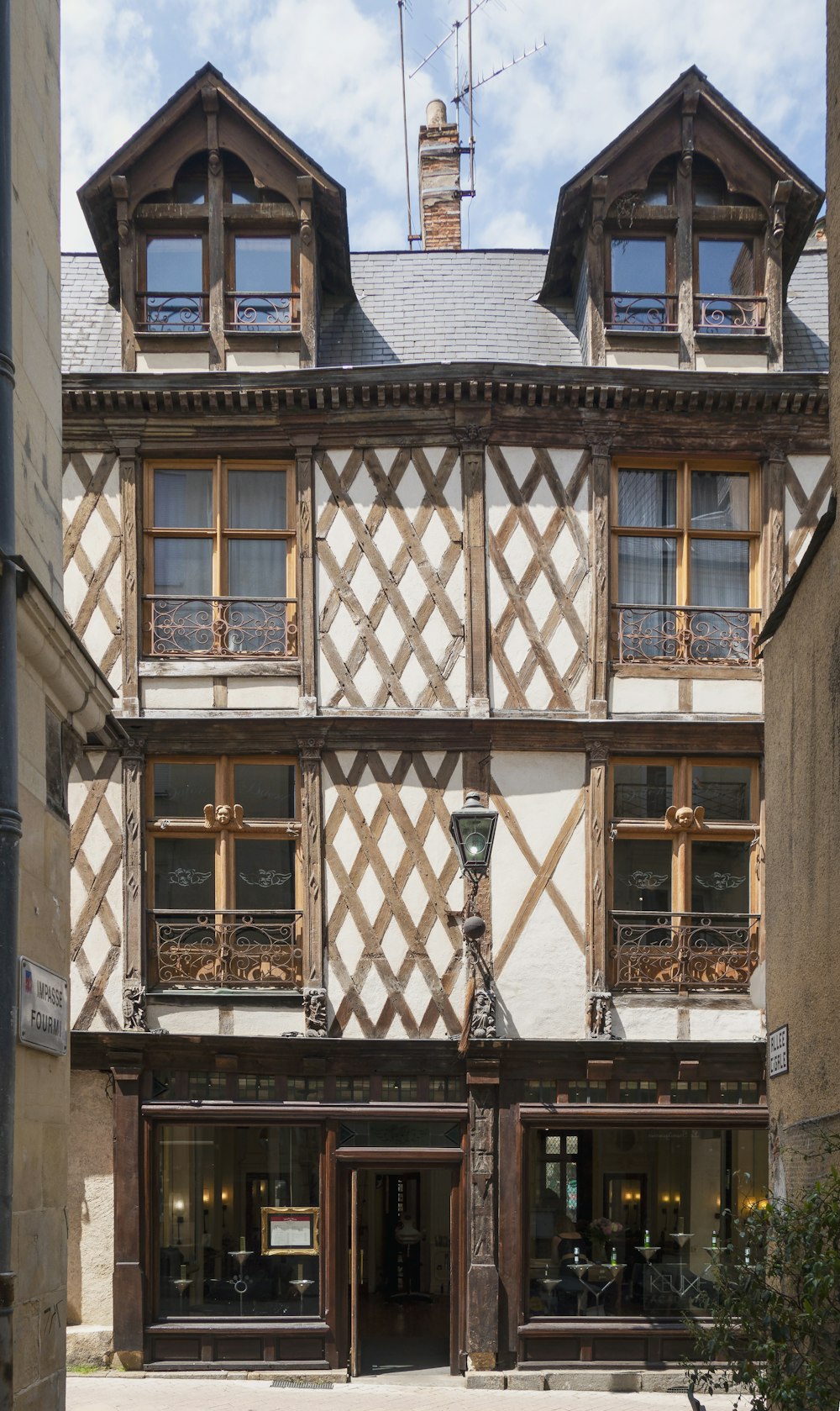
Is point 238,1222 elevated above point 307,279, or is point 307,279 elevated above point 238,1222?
point 307,279

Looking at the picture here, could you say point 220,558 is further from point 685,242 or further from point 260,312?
point 685,242

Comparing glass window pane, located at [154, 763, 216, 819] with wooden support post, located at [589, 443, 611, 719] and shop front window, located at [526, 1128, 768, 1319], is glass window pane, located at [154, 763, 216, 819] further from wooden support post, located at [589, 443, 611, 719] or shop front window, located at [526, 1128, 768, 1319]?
shop front window, located at [526, 1128, 768, 1319]

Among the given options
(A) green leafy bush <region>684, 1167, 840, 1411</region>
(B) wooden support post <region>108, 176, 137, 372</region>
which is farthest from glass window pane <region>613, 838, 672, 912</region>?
(A) green leafy bush <region>684, 1167, 840, 1411</region>

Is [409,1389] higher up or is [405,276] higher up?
[405,276]

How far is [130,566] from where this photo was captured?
43.4 feet

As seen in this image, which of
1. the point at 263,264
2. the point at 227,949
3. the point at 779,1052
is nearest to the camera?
the point at 779,1052

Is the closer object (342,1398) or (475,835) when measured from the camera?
(475,835)

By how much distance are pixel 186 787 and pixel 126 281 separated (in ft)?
15.4

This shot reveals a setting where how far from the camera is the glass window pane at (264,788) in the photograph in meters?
13.3

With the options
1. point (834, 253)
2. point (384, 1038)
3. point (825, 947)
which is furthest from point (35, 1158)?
point (384, 1038)

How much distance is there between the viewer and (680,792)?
13.2 m

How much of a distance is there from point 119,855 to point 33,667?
7.12 metres

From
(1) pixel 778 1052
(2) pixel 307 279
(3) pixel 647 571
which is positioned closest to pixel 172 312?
(2) pixel 307 279

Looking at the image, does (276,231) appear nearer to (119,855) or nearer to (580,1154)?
(119,855)
